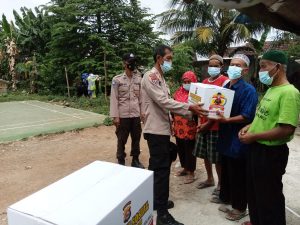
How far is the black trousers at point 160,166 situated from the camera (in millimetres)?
3049

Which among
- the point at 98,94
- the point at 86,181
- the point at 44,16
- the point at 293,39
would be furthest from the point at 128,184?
the point at 44,16

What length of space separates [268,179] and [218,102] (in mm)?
826

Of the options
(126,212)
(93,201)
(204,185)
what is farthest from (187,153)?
(93,201)

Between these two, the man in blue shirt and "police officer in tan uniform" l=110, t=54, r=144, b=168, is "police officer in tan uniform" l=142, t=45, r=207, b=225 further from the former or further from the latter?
"police officer in tan uniform" l=110, t=54, r=144, b=168

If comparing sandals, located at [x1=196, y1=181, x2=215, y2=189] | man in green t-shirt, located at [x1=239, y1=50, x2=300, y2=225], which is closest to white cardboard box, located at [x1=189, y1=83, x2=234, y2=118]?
man in green t-shirt, located at [x1=239, y1=50, x2=300, y2=225]

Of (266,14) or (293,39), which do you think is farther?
(293,39)

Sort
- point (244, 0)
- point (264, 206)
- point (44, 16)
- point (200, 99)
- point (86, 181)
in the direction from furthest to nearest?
1. point (44, 16)
2. point (200, 99)
3. point (264, 206)
4. point (86, 181)
5. point (244, 0)

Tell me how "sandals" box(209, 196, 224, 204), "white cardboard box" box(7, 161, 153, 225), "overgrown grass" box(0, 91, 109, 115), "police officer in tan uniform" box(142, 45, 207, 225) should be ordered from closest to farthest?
"white cardboard box" box(7, 161, 153, 225), "police officer in tan uniform" box(142, 45, 207, 225), "sandals" box(209, 196, 224, 204), "overgrown grass" box(0, 91, 109, 115)

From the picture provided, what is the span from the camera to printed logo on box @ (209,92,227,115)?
2907 millimetres

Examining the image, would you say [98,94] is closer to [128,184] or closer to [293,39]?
[293,39]

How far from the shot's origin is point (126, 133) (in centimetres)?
483

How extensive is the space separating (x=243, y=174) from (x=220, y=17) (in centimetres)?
1195

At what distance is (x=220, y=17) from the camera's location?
545 inches

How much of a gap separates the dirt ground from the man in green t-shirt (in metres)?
0.72
